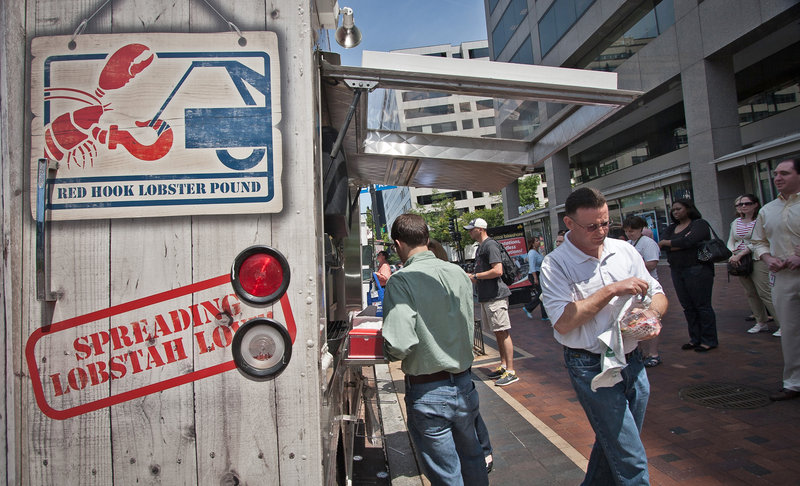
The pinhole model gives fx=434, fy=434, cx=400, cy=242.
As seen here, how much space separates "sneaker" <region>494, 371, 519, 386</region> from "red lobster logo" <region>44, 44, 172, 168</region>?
4646 millimetres

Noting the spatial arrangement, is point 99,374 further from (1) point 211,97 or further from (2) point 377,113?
(2) point 377,113

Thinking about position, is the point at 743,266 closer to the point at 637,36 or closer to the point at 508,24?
the point at 637,36

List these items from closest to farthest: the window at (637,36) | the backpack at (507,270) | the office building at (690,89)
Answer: the backpack at (507,270) → the office building at (690,89) → the window at (637,36)

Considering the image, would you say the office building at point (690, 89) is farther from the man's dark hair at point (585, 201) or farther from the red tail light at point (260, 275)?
the red tail light at point (260, 275)

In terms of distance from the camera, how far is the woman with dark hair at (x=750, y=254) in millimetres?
5340

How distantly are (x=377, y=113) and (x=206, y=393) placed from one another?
247 cm

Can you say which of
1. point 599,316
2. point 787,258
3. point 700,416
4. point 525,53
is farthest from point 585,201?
point 525,53

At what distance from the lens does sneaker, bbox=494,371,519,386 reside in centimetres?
520

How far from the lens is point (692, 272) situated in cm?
541

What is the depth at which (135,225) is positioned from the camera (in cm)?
151

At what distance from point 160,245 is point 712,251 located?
5845mm

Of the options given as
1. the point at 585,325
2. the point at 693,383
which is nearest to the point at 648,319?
the point at 585,325

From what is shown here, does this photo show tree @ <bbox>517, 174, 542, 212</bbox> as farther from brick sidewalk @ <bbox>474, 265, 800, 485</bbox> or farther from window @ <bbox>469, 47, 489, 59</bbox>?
window @ <bbox>469, 47, 489, 59</bbox>

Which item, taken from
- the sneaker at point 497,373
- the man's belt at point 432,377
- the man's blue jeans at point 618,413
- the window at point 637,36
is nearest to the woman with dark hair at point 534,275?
the sneaker at point 497,373
